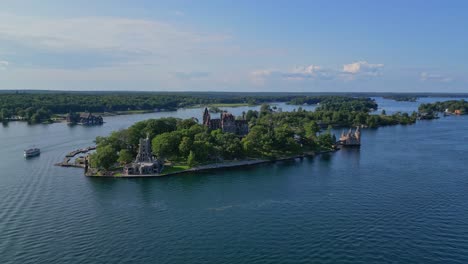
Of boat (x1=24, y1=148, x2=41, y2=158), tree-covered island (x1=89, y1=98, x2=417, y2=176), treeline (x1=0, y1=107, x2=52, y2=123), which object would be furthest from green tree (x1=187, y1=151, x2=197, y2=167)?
treeline (x1=0, y1=107, x2=52, y2=123)

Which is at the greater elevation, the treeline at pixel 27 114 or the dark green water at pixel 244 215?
the treeline at pixel 27 114

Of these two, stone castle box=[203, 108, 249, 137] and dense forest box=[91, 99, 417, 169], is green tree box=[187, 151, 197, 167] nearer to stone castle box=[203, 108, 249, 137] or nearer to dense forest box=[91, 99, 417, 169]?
dense forest box=[91, 99, 417, 169]

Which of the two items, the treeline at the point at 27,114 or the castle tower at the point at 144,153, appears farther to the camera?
the treeline at the point at 27,114

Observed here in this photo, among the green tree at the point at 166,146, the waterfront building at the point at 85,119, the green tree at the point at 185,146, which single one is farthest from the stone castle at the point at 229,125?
the waterfront building at the point at 85,119

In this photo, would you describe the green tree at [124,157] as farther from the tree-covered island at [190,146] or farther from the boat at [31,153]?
the boat at [31,153]

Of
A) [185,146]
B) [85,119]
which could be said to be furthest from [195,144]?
[85,119]

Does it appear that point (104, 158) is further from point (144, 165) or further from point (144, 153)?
point (144, 165)

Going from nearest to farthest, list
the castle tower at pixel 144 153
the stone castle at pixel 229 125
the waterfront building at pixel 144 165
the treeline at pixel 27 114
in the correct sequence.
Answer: the waterfront building at pixel 144 165
the castle tower at pixel 144 153
the stone castle at pixel 229 125
the treeline at pixel 27 114
